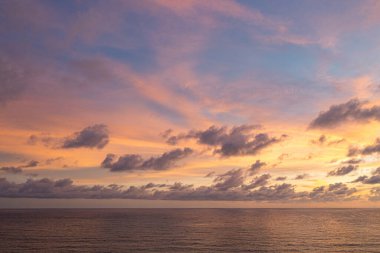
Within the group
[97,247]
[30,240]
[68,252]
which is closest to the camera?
[68,252]

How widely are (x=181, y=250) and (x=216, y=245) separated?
13063mm

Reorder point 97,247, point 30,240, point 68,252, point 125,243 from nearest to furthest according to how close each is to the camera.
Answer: point 68,252 < point 97,247 < point 125,243 < point 30,240

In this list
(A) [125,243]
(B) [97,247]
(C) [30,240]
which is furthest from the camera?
(C) [30,240]

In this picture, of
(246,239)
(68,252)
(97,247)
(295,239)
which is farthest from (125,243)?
(295,239)

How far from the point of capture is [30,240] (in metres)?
110

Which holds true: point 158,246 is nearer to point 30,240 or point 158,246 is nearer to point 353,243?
point 30,240

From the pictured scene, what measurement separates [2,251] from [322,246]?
8113cm

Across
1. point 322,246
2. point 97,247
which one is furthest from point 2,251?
point 322,246

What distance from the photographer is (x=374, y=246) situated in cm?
10138

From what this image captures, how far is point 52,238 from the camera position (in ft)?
379

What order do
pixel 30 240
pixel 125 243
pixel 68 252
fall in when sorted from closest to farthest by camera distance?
pixel 68 252, pixel 125 243, pixel 30 240

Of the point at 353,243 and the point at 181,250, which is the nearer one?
the point at 181,250

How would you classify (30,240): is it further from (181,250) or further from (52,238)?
(181,250)

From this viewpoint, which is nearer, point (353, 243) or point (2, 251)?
point (2, 251)
